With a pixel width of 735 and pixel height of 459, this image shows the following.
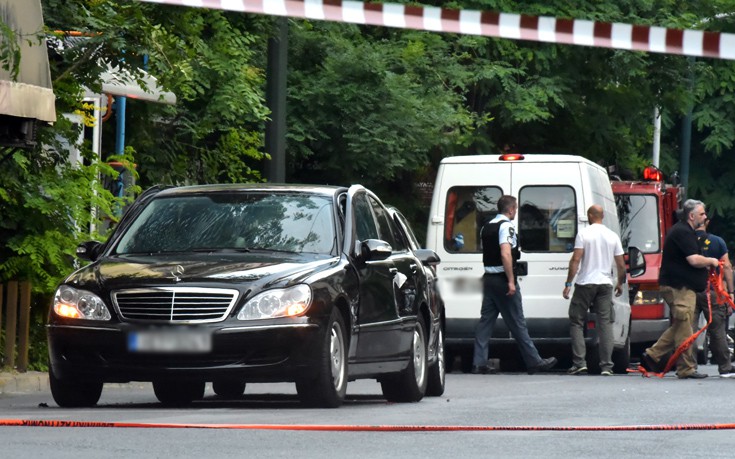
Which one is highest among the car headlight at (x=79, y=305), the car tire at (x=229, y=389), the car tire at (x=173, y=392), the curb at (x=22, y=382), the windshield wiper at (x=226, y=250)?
the windshield wiper at (x=226, y=250)

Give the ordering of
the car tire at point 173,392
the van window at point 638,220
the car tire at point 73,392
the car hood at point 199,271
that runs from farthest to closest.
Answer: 1. the van window at point 638,220
2. the car tire at point 173,392
3. the car tire at point 73,392
4. the car hood at point 199,271

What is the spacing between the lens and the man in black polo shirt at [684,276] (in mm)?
18609

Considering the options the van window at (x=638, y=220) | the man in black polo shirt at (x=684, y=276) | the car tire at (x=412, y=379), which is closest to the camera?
the car tire at (x=412, y=379)

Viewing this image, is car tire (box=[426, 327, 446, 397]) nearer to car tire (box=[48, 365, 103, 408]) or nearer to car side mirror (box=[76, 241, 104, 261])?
car side mirror (box=[76, 241, 104, 261])

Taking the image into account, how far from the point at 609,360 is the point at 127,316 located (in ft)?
29.7

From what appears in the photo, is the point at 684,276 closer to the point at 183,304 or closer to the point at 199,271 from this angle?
the point at 199,271

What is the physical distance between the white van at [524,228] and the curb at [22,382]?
5.75 metres

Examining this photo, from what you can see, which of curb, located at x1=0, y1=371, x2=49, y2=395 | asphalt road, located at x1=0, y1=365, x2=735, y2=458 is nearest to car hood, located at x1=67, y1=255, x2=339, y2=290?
asphalt road, located at x1=0, y1=365, x2=735, y2=458

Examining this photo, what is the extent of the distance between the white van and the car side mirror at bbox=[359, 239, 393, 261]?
7436 millimetres

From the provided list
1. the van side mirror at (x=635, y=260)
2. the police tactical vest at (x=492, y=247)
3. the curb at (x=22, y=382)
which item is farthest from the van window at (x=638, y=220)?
the curb at (x=22, y=382)

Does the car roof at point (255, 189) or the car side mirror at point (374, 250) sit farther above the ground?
the car roof at point (255, 189)

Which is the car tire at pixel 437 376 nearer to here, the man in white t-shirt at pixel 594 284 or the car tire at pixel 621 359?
the man in white t-shirt at pixel 594 284

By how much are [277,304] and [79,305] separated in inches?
51.0

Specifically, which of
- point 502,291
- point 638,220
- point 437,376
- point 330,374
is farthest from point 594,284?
point 330,374
